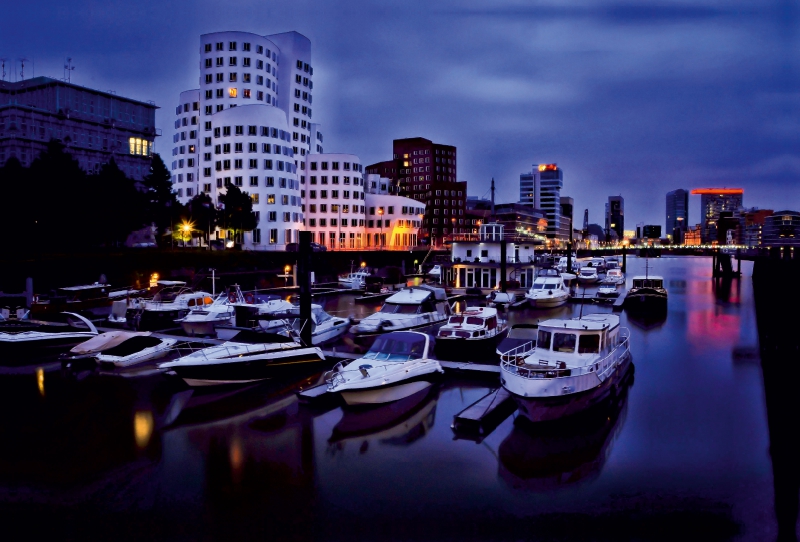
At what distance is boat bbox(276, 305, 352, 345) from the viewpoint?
99.7 ft

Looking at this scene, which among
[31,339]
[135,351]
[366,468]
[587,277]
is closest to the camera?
[366,468]

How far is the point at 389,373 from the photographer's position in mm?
20266

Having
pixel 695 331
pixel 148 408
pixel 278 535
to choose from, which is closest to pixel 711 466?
pixel 278 535

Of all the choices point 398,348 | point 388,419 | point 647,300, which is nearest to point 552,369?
point 388,419

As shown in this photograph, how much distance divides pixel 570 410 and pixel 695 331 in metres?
27.4

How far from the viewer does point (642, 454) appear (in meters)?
16.8

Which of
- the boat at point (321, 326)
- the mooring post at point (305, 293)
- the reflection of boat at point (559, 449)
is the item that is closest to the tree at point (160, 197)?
the boat at point (321, 326)

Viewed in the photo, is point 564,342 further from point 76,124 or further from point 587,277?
point 76,124

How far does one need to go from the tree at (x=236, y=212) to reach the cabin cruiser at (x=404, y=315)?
2221 inches

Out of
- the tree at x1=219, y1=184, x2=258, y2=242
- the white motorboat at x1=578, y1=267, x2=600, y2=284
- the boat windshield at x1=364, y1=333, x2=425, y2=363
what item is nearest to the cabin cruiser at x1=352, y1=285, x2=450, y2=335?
the boat windshield at x1=364, y1=333, x2=425, y2=363

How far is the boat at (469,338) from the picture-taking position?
27.5 metres

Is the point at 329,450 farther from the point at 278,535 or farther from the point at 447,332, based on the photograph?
the point at 447,332

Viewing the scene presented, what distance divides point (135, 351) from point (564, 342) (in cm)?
2024

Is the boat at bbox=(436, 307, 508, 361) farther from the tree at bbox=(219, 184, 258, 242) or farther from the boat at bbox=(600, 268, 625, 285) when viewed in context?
the tree at bbox=(219, 184, 258, 242)
